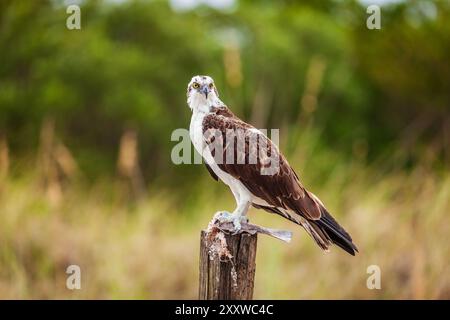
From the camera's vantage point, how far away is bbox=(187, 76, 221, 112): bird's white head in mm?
4738

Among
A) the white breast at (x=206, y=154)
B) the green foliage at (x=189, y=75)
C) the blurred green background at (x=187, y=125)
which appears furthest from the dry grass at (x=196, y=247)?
the green foliage at (x=189, y=75)

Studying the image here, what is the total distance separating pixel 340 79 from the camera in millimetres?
17656

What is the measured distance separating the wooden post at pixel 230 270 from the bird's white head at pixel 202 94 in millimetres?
891

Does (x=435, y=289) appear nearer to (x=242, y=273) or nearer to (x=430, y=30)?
(x=242, y=273)

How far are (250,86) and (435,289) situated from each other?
9.93 metres

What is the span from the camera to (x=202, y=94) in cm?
477

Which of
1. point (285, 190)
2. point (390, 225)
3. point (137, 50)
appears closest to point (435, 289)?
point (390, 225)

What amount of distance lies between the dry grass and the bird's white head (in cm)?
284

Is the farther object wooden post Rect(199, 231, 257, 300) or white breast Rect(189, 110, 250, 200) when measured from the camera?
white breast Rect(189, 110, 250, 200)

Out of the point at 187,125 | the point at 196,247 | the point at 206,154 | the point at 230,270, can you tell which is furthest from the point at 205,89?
the point at 187,125

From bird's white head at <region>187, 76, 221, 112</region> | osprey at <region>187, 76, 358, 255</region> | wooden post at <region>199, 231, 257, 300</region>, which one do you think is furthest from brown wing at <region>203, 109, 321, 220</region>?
wooden post at <region>199, 231, 257, 300</region>

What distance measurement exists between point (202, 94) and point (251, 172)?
2.05 ft

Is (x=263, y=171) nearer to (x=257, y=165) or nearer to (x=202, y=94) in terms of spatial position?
(x=257, y=165)

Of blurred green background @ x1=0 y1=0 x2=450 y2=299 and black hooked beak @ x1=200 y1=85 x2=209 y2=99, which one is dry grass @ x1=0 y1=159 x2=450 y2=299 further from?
black hooked beak @ x1=200 y1=85 x2=209 y2=99
